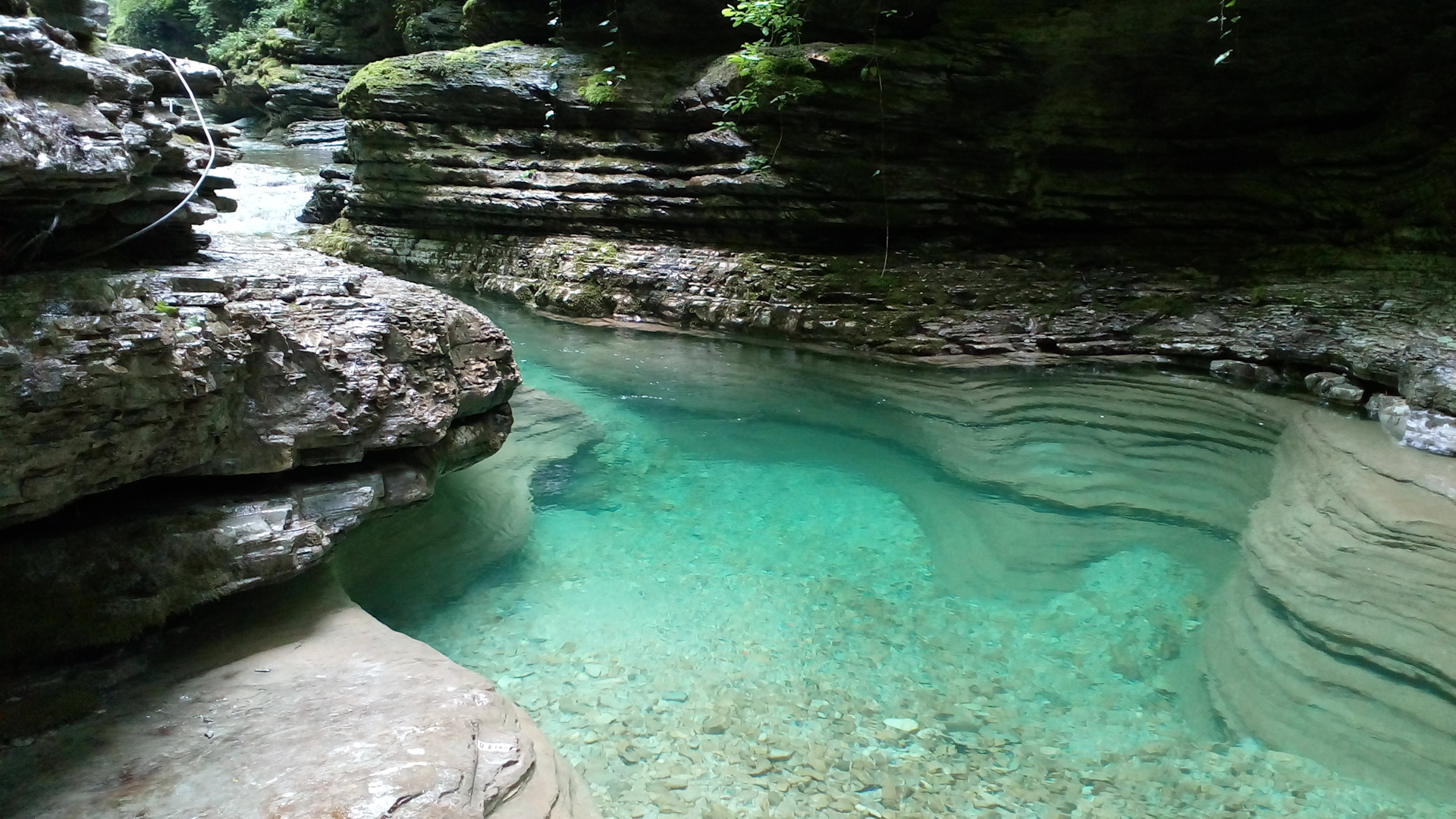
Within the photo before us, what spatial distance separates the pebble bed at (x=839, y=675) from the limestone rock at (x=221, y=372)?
1186 millimetres

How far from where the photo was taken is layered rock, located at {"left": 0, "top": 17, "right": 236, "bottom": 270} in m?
2.36

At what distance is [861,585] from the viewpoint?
14.5 feet

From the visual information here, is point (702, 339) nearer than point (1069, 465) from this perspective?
No

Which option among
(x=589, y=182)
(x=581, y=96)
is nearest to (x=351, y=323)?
(x=589, y=182)

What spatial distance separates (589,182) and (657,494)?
4.85m

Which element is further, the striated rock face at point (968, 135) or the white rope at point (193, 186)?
the striated rock face at point (968, 135)

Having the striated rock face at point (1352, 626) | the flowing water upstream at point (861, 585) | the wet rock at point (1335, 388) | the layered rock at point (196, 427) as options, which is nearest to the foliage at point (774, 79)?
the flowing water upstream at point (861, 585)

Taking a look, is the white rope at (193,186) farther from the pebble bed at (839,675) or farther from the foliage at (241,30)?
the foliage at (241,30)

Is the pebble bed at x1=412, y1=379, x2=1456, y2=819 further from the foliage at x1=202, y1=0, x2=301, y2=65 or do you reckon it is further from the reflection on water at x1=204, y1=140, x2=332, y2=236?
the foliage at x1=202, y1=0, x2=301, y2=65

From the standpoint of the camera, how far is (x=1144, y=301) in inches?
281

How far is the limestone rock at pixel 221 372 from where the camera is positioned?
95.5 inches

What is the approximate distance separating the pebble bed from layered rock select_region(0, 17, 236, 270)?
2202 mm

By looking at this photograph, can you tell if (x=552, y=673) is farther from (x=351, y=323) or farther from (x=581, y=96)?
(x=581, y=96)

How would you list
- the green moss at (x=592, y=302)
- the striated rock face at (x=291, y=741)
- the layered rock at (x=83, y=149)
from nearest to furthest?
the striated rock face at (x=291, y=741) → the layered rock at (x=83, y=149) → the green moss at (x=592, y=302)
